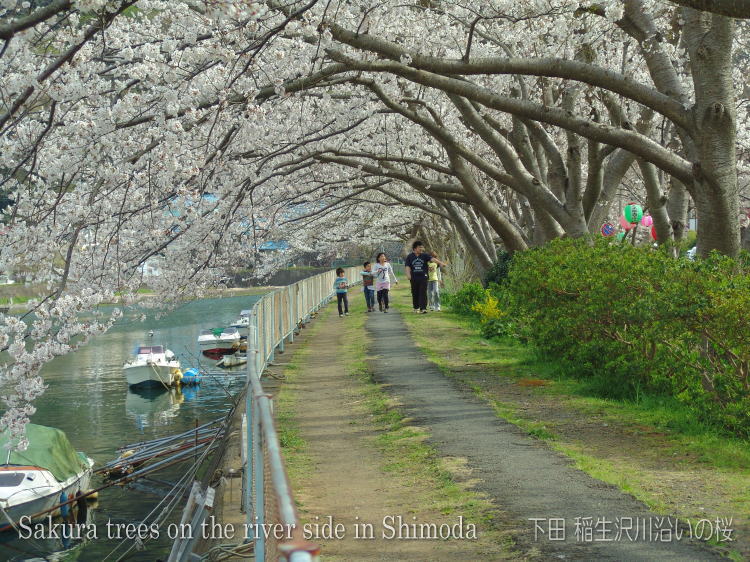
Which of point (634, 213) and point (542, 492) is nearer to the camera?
point (542, 492)

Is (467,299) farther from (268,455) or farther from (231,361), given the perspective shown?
(268,455)

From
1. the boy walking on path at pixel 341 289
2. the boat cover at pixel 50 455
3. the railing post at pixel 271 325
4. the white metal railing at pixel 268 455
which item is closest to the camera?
the white metal railing at pixel 268 455

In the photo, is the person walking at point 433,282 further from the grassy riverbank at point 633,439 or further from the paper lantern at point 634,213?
the grassy riverbank at point 633,439

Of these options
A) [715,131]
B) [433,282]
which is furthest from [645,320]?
[433,282]

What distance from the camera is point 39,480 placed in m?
18.0

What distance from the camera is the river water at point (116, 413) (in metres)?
16.6

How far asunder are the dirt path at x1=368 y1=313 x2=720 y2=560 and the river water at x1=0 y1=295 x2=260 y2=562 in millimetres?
3954

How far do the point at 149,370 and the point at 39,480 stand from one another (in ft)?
56.7

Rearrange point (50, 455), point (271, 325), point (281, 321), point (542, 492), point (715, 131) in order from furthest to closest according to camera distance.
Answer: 1. point (50, 455)
2. point (281, 321)
3. point (271, 325)
4. point (715, 131)
5. point (542, 492)

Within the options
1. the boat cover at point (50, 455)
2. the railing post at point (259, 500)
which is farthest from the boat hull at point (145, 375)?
the railing post at point (259, 500)

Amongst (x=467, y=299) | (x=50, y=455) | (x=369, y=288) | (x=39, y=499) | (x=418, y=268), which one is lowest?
(x=39, y=499)

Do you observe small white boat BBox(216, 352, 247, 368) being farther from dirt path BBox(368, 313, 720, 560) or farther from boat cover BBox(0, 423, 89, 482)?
dirt path BBox(368, 313, 720, 560)

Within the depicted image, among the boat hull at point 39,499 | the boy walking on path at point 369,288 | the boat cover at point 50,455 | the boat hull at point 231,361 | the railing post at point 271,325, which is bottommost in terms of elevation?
the boat hull at point 39,499

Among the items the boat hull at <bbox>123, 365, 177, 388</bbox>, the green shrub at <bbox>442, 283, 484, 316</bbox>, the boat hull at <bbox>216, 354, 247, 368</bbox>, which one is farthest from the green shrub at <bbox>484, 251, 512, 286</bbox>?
the boat hull at <bbox>216, 354, 247, 368</bbox>
